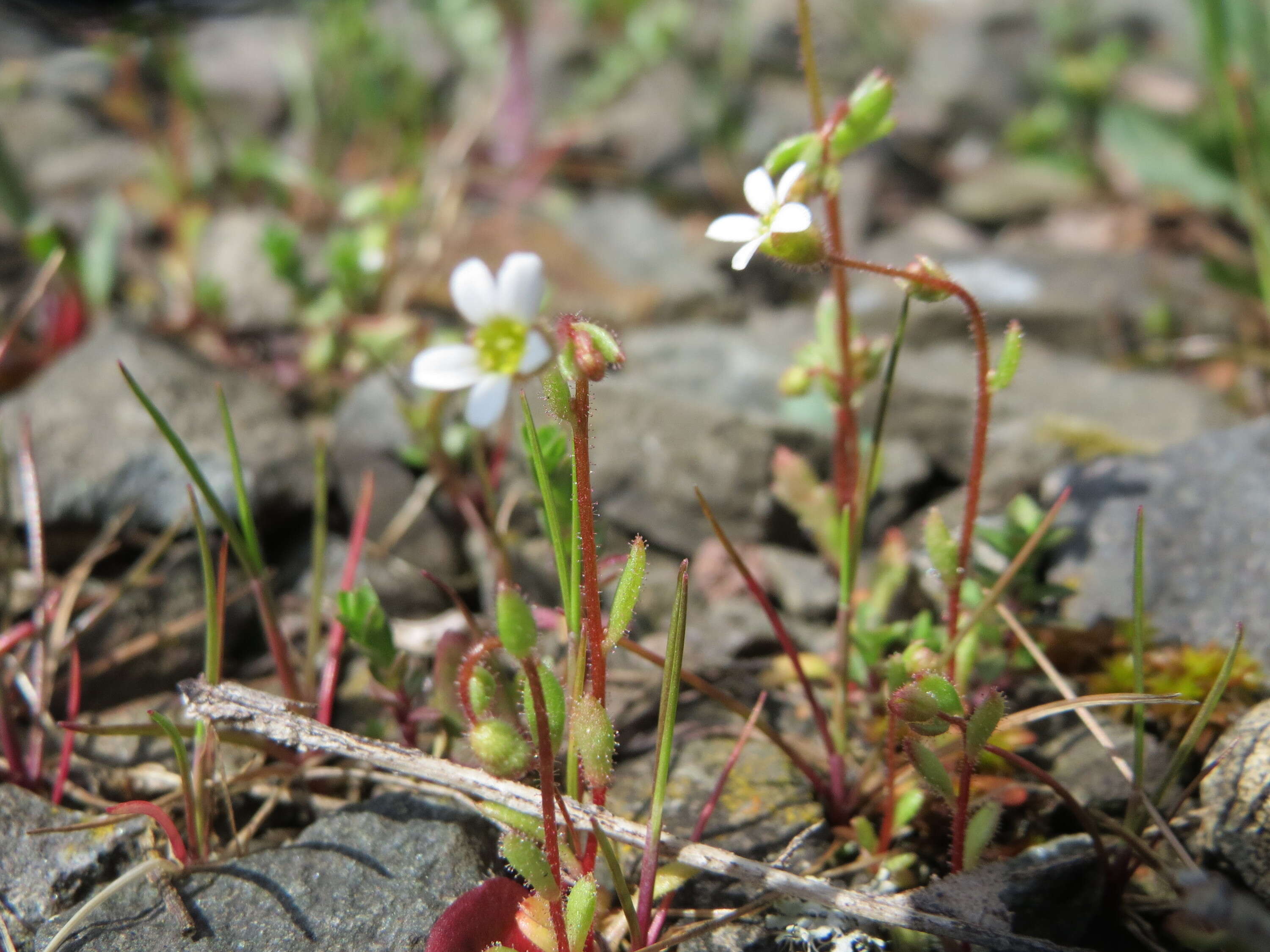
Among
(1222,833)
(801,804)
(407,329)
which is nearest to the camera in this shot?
(1222,833)

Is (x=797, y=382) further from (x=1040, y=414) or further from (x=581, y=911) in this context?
(x=1040, y=414)

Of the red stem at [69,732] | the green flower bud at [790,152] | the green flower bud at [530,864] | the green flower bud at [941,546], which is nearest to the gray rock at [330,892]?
the green flower bud at [530,864]

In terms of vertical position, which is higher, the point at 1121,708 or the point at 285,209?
the point at 285,209

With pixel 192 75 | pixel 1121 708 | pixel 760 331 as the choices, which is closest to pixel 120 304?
pixel 192 75

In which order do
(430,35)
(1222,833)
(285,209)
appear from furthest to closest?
(430,35) → (285,209) → (1222,833)

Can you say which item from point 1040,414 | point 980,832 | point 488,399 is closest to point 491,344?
point 488,399

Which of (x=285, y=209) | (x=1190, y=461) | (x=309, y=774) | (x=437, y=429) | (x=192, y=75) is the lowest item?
(x=309, y=774)

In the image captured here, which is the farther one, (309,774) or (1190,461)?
(1190,461)

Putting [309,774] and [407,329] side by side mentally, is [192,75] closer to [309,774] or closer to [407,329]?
[407,329]

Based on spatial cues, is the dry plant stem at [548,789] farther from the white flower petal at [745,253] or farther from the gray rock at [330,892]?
the white flower petal at [745,253]
